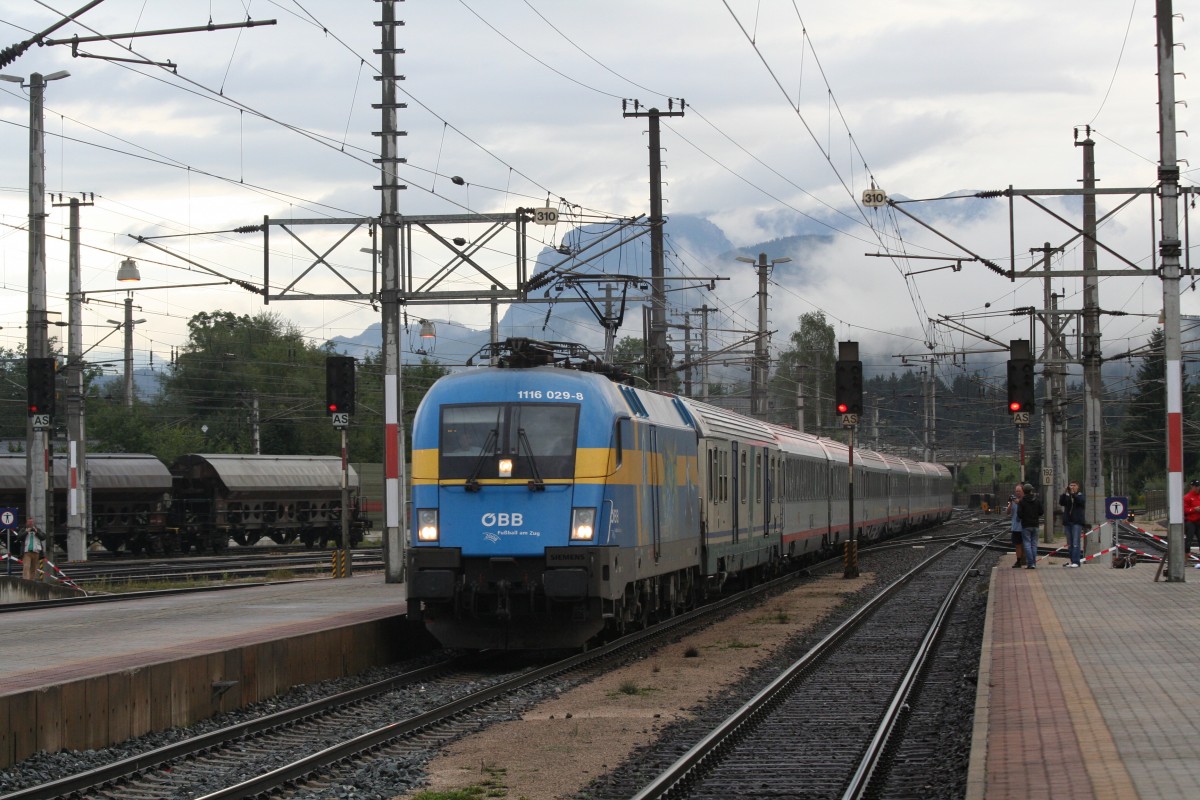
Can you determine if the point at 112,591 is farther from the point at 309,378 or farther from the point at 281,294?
the point at 309,378

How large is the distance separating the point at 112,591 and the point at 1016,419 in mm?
21952

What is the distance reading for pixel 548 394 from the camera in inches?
673

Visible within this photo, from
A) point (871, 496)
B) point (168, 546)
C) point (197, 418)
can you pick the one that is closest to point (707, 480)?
point (871, 496)

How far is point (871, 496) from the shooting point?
155 feet

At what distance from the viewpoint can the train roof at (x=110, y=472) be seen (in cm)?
4672

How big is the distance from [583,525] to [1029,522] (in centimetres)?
1609

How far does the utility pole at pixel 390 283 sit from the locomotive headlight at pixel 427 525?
8.55 m

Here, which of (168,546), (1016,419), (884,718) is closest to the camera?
(884,718)

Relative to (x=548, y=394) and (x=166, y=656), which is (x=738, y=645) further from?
(x=166, y=656)

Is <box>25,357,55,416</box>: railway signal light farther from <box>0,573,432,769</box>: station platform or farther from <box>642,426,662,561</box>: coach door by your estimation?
<box>642,426,662,561</box>: coach door

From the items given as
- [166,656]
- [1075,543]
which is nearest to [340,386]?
[166,656]

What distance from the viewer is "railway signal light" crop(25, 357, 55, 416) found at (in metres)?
29.1

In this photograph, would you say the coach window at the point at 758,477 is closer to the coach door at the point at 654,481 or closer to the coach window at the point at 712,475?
the coach window at the point at 712,475

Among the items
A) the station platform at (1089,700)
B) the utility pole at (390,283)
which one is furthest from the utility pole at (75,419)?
the station platform at (1089,700)
